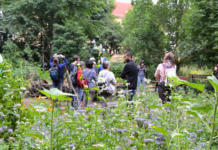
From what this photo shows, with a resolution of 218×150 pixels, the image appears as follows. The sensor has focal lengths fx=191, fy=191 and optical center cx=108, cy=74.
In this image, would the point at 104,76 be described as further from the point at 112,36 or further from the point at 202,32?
the point at 112,36

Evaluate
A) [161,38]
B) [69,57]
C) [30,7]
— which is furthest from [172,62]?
[30,7]

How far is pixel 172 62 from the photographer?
4.48 metres

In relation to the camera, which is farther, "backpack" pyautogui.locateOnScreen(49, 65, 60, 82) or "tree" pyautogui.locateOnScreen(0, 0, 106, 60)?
"tree" pyautogui.locateOnScreen(0, 0, 106, 60)

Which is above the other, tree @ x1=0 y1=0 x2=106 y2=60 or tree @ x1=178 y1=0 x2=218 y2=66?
tree @ x1=0 y1=0 x2=106 y2=60

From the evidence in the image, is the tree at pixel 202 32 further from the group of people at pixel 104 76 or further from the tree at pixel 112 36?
the tree at pixel 112 36

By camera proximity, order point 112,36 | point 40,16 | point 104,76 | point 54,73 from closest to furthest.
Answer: point 104,76, point 54,73, point 40,16, point 112,36

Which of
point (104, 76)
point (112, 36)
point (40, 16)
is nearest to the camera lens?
point (104, 76)

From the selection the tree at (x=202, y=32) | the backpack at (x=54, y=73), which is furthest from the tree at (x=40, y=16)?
the backpack at (x=54, y=73)

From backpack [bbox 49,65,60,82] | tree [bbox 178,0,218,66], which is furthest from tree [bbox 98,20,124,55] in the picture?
backpack [bbox 49,65,60,82]

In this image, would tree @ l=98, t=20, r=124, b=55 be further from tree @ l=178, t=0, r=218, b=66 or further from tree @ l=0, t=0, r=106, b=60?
tree @ l=178, t=0, r=218, b=66

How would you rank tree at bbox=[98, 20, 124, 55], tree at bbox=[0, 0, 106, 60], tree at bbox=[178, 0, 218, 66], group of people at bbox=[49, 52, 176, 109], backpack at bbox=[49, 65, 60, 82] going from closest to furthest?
group of people at bbox=[49, 52, 176, 109] → backpack at bbox=[49, 65, 60, 82] → tree at bbox=[178, 0, 218, 66] → tree at bbox=[0, 0, 106, 60] → tree at bbox=[98, 20, 124, 55]

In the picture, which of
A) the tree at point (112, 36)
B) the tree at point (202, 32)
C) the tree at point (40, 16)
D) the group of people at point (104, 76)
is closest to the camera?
the group of people at point (104, 76)

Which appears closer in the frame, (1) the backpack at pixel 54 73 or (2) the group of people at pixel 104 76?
(2) the group of people at pixel 104 76

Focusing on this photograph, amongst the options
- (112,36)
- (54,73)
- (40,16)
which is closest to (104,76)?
(54,73)
